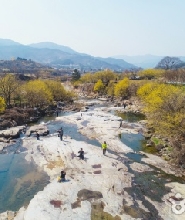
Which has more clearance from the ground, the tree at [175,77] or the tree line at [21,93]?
the tree at [175,77]

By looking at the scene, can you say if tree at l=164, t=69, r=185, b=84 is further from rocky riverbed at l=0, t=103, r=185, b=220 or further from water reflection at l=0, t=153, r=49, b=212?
water reflection at l=0, t=153, r=49, b=212

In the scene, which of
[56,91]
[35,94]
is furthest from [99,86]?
[35,94]

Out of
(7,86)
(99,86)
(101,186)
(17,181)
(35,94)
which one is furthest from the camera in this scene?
(99,86)

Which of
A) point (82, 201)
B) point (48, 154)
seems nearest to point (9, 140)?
point (48, 154)

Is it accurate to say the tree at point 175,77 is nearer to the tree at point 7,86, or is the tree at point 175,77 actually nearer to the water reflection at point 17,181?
the tree at point 7,86

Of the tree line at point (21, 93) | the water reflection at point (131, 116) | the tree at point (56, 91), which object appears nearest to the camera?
the water reflection at point (131, 116)

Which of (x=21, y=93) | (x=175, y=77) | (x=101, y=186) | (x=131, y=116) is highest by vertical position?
(x=175, y=77)

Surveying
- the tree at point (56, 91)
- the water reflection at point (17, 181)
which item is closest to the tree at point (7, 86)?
the tree at point (56, 91)

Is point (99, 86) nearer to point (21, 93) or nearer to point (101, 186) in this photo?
point (21, 93)

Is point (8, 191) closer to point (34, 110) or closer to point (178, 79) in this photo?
point (34, 110)
